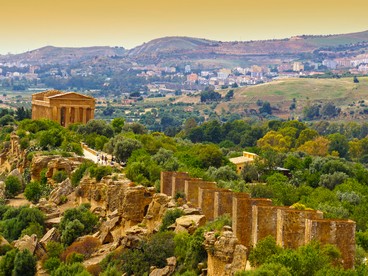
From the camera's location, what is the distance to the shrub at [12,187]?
51.9m

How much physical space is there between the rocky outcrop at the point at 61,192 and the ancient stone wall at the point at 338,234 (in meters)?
23.0

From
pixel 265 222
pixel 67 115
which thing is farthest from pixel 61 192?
pixel 67 115

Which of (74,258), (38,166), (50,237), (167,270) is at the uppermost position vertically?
(167,270)

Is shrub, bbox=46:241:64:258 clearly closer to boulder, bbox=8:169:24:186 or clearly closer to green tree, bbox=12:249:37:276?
green tree, bbox=12:249:37:276

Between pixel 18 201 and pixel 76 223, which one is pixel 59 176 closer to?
pixel 18 201

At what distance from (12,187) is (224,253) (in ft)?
90.4

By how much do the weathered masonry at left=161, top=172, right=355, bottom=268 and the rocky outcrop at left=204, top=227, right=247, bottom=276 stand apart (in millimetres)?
500

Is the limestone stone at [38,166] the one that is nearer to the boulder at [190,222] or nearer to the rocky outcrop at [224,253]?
the boulder at [190,222]

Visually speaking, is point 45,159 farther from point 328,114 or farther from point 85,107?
point 328,114

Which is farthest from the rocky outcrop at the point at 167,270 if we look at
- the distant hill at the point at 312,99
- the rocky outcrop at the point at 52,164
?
the distant hill at the point at 312,99

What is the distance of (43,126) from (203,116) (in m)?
102

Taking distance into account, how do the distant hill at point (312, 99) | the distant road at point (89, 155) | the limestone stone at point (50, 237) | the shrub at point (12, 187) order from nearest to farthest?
the limestone stone at point (50, 237)
the shrub at point (12, 187)
the distant road at point (89, 155)
the distant hill at point (312, 99)

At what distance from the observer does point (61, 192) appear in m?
47.1

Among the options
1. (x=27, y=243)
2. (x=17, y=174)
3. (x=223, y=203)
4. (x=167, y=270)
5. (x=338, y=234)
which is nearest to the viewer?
(x=338, y=234)
